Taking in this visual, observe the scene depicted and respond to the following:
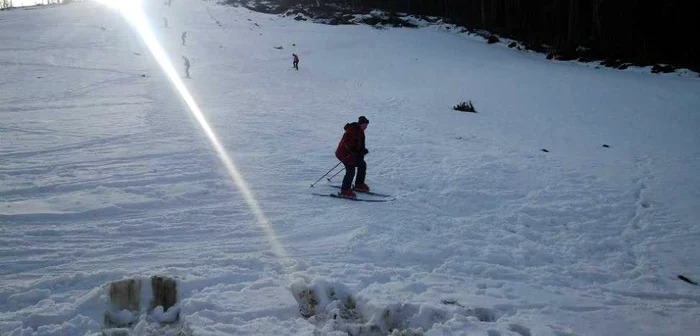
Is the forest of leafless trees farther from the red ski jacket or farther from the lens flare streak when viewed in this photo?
the lens flare streak

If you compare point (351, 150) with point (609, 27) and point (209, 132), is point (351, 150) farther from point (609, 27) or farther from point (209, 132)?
point (609, 27)

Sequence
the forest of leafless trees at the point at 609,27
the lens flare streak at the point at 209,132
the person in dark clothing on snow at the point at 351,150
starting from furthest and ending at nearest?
1. the forest of leafless trees at the point at 609,27
2. the person in dark clothing on snow at the point at 351,150
3. the lens flare streak at the point at 209,132

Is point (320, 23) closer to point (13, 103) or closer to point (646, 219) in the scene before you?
point (13, 103)

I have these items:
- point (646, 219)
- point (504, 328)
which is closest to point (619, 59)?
point (646, 219)

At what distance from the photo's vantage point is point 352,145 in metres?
7.64

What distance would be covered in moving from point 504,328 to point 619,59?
2483 cm

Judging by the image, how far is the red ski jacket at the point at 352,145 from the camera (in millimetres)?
7586

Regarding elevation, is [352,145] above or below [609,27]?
below

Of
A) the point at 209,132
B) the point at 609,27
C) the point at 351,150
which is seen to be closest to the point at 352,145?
the point at 351,150

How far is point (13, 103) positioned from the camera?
44.5 feet

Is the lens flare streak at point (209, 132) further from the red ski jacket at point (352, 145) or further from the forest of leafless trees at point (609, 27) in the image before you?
the forest of leafless trees at point (609, 27)

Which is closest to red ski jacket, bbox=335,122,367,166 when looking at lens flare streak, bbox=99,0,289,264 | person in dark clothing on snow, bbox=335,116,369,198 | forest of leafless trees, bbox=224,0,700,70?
person in dark clothing on snow, bbox=335,116,369,198

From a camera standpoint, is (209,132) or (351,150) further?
(209,132)

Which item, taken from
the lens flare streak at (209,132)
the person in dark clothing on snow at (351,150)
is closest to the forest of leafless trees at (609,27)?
the person in dark clothing on snow at (351,150)
